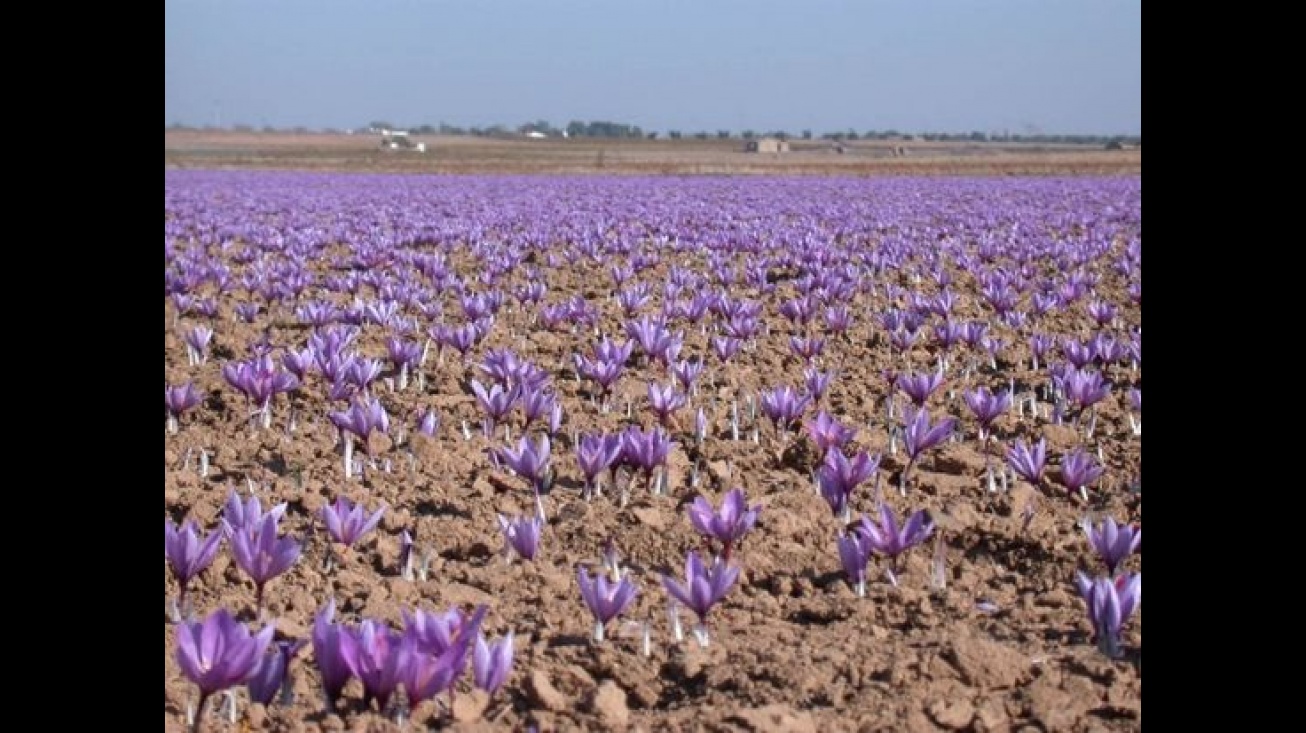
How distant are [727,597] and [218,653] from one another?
1293 millimetres

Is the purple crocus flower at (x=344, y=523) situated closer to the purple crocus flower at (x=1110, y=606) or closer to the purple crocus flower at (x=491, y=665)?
the purple crocus flower at (x=491, y=665)

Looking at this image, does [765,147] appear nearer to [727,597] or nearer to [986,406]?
[986,406]

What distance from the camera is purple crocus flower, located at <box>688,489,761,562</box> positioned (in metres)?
2.84

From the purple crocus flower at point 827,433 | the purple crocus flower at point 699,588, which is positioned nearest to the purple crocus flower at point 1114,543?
the purple crocus flower at point 699,588

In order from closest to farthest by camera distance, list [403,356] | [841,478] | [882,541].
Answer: [882,541] → [841,478] → [403,356]

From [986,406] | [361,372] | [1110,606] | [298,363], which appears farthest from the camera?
[298,363]

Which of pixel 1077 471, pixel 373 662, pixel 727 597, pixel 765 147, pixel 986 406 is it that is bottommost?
pixel 727 597

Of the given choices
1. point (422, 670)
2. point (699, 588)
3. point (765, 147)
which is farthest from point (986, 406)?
point (765, 147)

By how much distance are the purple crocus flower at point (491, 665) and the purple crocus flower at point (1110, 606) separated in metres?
1.17

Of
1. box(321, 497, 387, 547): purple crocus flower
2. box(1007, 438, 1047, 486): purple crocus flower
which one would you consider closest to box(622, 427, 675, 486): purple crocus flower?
box(321, 497, 387, 547): purple crocus flower

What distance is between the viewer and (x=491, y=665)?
7.14 feet

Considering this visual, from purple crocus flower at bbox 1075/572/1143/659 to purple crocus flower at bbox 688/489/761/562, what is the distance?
2.59ft
